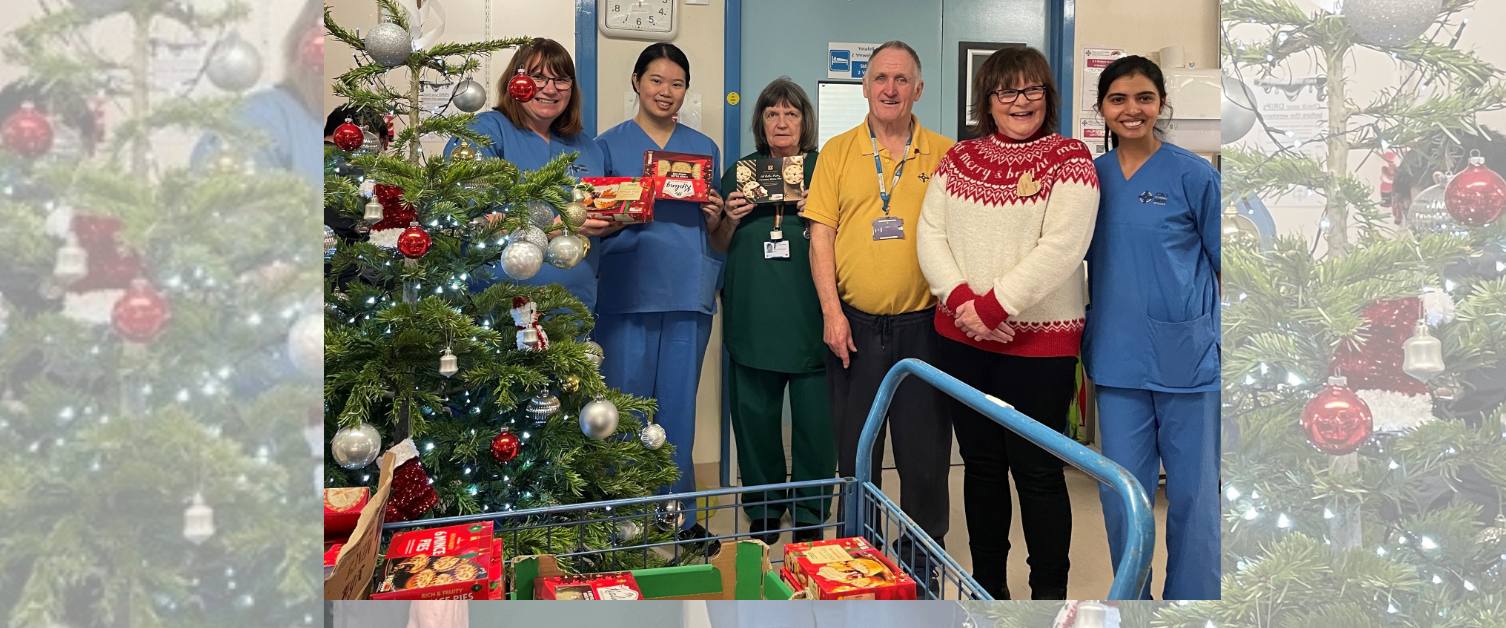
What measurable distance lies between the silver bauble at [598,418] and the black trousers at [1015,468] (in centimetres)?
74

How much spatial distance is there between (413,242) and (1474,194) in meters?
1.26

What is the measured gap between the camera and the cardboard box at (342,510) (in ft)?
3.05

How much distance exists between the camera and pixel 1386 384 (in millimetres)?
634

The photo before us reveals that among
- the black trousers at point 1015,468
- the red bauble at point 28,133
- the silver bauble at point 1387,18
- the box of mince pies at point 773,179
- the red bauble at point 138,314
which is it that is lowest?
the black trousers at point 1015,468

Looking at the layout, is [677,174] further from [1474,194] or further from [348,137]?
[1474,194]

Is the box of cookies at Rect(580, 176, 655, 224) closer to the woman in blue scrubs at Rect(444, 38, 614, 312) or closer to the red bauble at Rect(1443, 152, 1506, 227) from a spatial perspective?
the woman in blue scrubs at Rect(444, 38, 614, 312)

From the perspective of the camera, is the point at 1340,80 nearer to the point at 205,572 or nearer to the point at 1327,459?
the point at 1327,459

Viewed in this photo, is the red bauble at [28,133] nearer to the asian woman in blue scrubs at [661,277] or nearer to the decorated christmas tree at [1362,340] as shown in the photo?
the decorated christmas tree at [1362,340]

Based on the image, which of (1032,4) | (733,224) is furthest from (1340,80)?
(1032,4)

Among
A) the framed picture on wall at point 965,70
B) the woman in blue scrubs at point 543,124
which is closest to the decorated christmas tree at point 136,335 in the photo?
the woman in blue scrubs at point 543,124

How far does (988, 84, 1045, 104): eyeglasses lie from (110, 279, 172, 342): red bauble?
5.38ft

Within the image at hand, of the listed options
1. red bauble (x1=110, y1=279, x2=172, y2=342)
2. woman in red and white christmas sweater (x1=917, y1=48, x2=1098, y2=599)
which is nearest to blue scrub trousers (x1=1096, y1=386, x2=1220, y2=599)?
woman in red and white christmas sweater (x1=917, y1=48, x2=1098, y2=599)

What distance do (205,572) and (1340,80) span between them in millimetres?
805

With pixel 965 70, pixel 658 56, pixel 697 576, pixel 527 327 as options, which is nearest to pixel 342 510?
pixel 697 576
